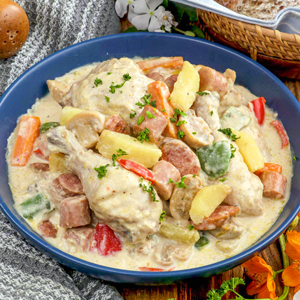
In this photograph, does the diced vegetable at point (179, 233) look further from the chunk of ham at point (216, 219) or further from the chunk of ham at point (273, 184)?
the chunk of ham at point (273, 184)

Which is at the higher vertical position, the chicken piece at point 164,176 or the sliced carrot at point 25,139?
the chicken piece at point 164,176

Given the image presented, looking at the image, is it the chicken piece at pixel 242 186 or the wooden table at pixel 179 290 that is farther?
the wooden table at pixel 179 290

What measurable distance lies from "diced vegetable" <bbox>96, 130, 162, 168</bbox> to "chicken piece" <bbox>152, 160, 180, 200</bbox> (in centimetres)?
8

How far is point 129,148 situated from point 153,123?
30 centimetres

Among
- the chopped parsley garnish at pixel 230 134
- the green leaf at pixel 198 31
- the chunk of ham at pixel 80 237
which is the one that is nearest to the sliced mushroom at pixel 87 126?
the chunk of ham at pixel 80 237

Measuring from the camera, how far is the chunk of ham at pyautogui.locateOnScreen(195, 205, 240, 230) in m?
3.67

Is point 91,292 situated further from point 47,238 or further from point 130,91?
point 130,91

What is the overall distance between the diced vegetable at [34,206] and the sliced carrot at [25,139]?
0.48 m

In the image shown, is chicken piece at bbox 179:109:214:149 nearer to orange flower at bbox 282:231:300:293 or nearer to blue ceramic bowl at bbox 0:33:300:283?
blue ceramic bowl at bbox 0:33:300:283

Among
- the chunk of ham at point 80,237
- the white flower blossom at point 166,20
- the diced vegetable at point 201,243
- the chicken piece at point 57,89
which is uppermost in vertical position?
the white flower blossom at point 166,20

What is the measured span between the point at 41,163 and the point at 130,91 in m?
1.05

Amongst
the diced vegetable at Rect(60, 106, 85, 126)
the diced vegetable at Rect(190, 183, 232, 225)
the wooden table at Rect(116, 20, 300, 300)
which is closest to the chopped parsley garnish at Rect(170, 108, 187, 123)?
the diced vegetable at Rect(190, 183, 232, 225)

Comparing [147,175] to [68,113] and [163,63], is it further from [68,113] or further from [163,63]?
[163,63]

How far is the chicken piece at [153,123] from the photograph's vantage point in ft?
12.4
